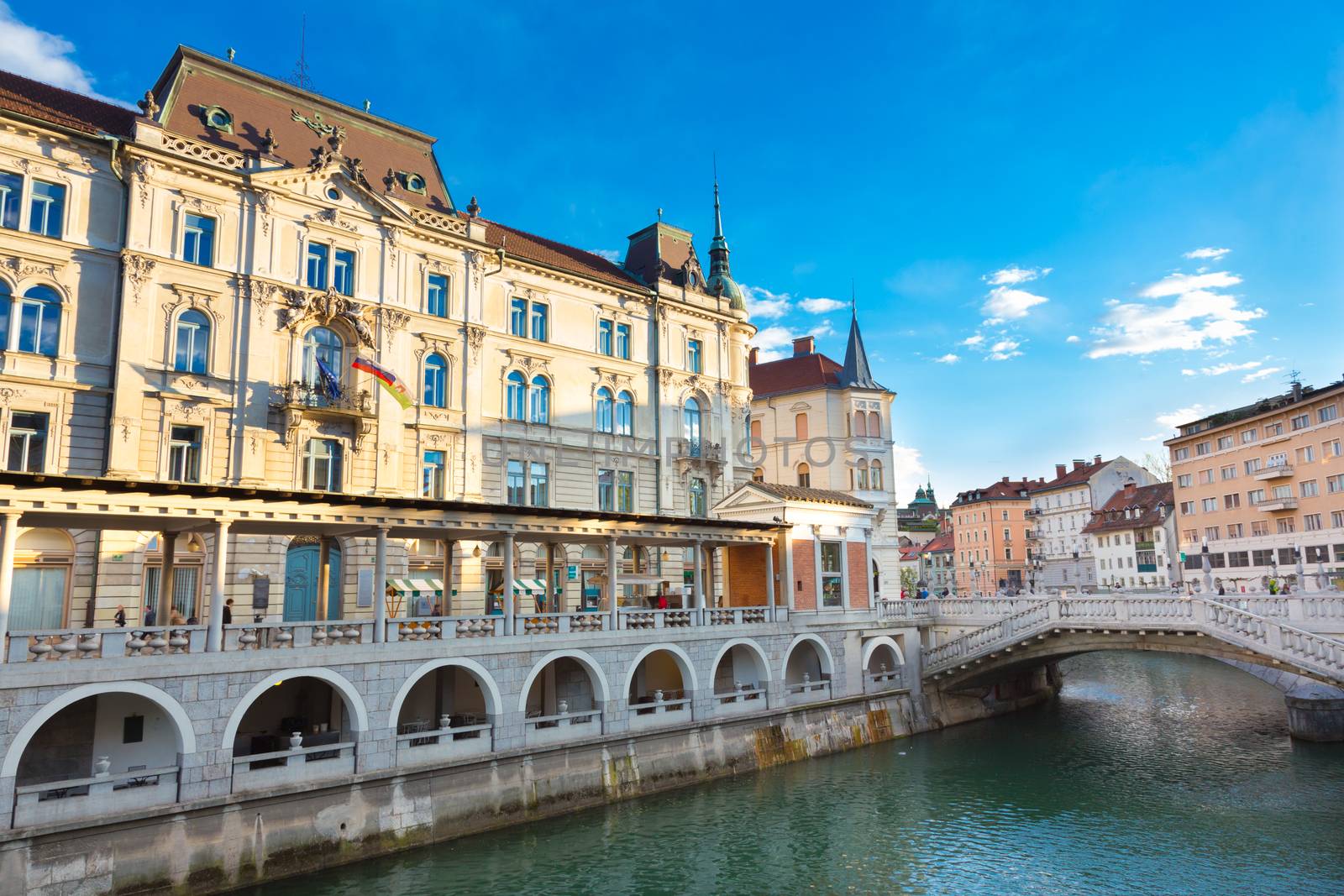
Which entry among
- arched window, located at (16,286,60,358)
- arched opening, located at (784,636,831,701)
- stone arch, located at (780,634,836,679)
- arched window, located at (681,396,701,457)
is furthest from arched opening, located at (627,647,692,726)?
arched window, located at (16,286,60,358)

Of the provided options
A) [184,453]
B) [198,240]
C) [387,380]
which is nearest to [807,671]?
[387,380]

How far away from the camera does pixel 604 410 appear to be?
44750mm

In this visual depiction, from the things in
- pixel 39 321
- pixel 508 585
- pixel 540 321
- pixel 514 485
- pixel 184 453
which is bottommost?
pixel 508 585

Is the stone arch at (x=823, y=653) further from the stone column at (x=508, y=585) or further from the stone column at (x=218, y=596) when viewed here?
the stone column at (x=218, y=596)

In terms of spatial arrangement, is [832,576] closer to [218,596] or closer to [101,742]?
[218,596]

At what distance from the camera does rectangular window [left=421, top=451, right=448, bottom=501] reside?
36.9 m

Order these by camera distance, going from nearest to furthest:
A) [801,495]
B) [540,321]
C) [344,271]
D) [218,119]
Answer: [218,119], [344,271], [801,495], [540,321]

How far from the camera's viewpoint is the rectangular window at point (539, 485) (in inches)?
1607

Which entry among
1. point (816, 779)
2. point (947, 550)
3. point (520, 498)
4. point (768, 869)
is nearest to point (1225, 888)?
point (768, 869)

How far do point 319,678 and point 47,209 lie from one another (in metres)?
19.7

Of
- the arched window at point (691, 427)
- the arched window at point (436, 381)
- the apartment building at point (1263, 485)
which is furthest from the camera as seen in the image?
the apartment building at point (1263, 485)

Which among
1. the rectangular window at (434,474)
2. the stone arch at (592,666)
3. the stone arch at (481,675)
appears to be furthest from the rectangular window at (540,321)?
the stone arch at (481,675)

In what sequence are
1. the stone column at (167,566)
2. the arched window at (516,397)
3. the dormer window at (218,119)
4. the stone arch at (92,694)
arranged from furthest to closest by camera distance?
1. the arched window at (516,397)
2. the dormer window at (218,119)
3. the stone column at (167,566)
4. the stone arch at (92,694)

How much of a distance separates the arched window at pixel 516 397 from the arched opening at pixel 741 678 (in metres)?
14.9
